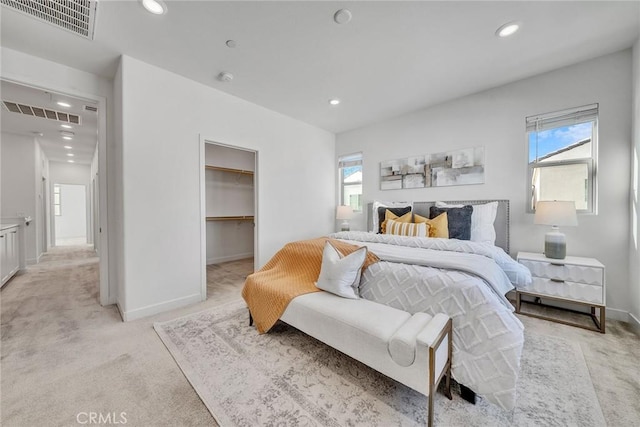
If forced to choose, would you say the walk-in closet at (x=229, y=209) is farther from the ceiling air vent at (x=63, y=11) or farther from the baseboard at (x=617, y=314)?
the baseboard at (x=617, y=314)

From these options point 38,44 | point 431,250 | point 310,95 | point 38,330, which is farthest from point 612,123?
point 38,330

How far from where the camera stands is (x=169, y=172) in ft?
8.73

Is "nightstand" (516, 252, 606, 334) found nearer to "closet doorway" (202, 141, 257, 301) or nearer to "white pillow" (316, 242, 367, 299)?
"white pillow" (316, 242, 367, 299)

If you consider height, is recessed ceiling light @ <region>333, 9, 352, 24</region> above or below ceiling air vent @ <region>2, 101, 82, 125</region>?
above

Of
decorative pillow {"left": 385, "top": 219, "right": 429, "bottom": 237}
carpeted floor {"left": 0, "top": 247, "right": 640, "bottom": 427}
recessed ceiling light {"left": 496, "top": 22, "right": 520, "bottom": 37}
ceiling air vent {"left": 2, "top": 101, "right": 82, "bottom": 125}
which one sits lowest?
carpeted floor {"left": 0, "top": 247, "right": 640, "bottom": 427}

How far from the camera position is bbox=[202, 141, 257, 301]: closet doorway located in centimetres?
466

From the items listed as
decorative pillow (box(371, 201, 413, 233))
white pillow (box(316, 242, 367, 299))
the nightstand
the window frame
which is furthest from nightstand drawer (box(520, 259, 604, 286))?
the window frame

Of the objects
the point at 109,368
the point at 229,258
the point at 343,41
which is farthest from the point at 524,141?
the point at 229,258

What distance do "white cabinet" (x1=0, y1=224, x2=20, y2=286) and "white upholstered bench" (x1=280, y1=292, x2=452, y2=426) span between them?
14.7ft

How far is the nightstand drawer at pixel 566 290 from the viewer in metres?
2.18

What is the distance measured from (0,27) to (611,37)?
5.32 m

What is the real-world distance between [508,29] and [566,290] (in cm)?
249

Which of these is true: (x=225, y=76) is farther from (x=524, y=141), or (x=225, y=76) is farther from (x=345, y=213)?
(x=524, y=141)

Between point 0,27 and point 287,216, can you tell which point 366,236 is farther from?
point 0,27
